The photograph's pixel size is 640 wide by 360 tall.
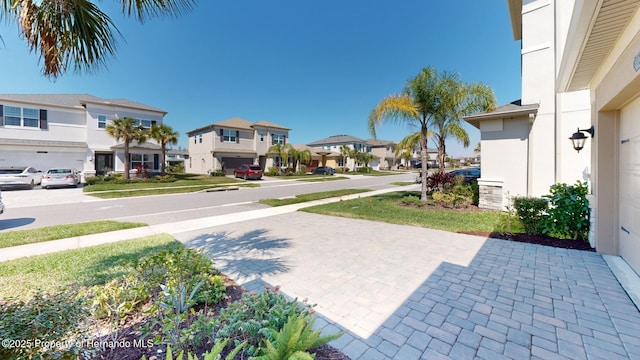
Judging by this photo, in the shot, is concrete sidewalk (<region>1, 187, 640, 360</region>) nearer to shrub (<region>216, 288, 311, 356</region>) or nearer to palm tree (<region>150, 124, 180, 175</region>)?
shrub (<region>216, 288, 311, 356</region>)

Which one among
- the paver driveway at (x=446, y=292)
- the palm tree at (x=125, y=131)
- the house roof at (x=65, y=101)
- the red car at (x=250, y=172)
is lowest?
the paver driveway at (x=446, y=292)

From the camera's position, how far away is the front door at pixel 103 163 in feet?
82.4

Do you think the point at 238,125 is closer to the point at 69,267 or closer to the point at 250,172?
the point at 250,172

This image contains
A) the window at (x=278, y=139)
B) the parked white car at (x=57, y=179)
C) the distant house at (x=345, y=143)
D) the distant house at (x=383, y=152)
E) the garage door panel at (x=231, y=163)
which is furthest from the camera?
the distant house at (x=383, y=152)

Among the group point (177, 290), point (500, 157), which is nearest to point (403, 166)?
point (500, 157)

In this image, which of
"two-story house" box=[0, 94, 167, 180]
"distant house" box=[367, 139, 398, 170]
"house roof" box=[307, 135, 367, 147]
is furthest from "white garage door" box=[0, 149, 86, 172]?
"distant house" box=[367, 139, 398, 170]

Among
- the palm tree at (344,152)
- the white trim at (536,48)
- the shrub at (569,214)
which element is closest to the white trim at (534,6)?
the white trim at (536,48)

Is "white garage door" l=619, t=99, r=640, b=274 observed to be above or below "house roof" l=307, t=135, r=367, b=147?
below

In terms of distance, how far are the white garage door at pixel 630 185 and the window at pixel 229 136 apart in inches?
1307

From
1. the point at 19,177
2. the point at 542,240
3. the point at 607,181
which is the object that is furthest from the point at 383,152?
the point at 607,181

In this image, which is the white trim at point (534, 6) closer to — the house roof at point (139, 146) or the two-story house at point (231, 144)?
the two-story house at point (231, 144)

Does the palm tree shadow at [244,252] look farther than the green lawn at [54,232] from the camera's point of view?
No

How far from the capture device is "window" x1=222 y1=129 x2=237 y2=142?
107 feet

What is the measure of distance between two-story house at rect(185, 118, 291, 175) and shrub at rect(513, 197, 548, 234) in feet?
101
